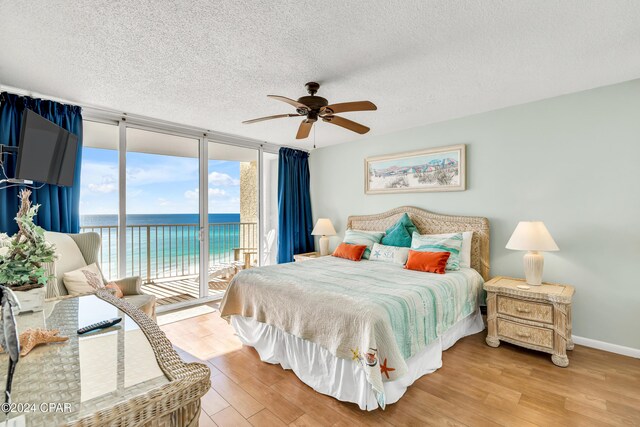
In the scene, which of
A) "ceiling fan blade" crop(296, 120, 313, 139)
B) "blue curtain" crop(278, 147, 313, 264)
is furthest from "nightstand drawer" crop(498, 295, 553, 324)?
"blue curtain" crop(278, 147, 313, 264)

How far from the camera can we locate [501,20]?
188 centimetres

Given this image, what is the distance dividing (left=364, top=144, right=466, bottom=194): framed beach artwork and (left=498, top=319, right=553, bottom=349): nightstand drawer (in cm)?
165

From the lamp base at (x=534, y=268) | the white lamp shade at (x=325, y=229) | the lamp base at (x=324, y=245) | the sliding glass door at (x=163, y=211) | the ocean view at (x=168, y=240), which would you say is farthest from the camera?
the lamp base at (x=324, y=245)

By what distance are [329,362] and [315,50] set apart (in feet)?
7.60

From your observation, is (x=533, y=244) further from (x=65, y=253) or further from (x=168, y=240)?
(x=168, y=240)

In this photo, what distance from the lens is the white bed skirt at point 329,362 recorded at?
201 cm

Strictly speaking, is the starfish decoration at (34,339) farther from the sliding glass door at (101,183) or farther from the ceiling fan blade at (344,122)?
the sliding glass door at (101,183)

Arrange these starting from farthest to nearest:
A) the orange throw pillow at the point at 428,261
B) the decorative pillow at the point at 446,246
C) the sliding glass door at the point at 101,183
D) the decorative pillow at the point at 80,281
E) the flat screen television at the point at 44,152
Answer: the sliding glass door at the point at 101,183
the decorative pillow at the point at 446,246
the orange throw pillow at the point at 428,261
the decorative pillow at the point at 80,281
the flat screen television at the point at 44,152

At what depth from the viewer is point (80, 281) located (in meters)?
2.54

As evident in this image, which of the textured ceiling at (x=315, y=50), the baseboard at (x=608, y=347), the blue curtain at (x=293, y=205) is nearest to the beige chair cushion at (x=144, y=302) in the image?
the textured ceiling at (x=315, y=50)

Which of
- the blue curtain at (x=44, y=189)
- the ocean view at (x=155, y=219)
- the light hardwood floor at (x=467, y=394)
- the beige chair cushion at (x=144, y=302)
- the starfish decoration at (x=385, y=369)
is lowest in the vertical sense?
the light hardwood floor at (x=467, y=394)

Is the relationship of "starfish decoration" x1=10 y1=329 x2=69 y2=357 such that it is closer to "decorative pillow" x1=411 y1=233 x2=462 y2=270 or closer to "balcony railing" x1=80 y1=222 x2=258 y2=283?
"decorative pillow" x1=411 y1=233 x2=462 y2=270

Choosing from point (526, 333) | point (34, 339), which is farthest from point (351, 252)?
point (34, 339)

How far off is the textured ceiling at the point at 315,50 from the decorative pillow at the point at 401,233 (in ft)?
5.06
